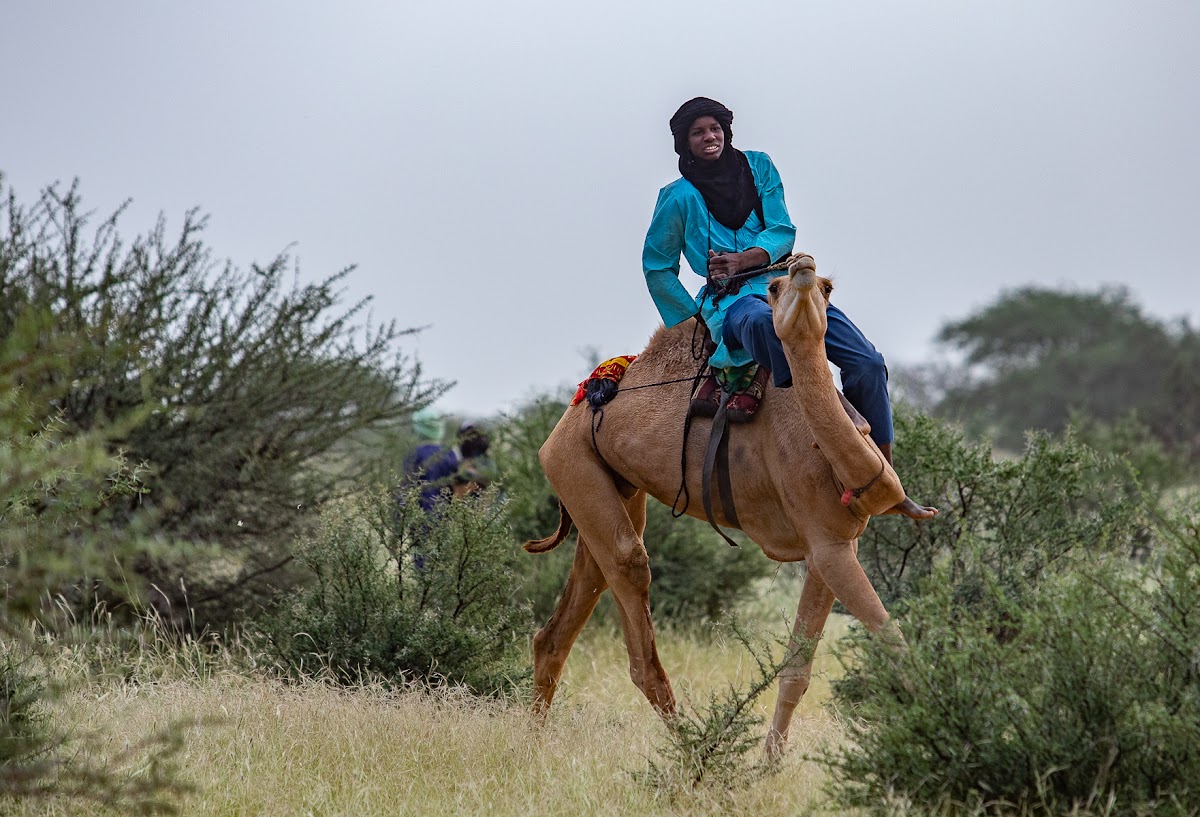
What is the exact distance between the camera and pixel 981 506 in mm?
7969

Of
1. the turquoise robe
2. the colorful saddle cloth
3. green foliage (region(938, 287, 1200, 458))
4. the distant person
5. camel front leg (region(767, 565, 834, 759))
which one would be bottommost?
camel front leg (region(767, 565, 834, 759))

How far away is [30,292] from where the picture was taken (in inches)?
366

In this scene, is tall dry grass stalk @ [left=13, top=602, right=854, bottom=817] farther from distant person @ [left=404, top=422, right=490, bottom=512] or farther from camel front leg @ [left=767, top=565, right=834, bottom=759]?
distant person @ [left=404, top=422, right=490, bottom=512]

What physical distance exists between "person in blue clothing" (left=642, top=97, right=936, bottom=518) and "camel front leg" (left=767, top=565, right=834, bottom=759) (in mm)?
798

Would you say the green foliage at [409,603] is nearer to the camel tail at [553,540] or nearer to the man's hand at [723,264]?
the camel tail at [553,540]

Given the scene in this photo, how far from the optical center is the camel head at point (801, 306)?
470cm

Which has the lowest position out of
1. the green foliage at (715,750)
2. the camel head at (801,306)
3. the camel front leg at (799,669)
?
the green foliage at (715,750)

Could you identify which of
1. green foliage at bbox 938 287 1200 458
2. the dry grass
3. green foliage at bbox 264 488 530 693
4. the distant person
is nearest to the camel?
the dry grass

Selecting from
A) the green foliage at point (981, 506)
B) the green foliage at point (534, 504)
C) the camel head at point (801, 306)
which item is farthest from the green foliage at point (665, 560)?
the camel head at point (801, 306)

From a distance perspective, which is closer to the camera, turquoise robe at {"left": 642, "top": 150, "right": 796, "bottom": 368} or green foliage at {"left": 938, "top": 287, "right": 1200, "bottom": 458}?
turquoise robe at {"left": 642, "top": 150, "right": 796, "bottom": 368}

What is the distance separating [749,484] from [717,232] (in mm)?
1176

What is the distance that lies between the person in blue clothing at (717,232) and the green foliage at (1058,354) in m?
34.9

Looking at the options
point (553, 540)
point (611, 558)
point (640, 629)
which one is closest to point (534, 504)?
point (553, 540)

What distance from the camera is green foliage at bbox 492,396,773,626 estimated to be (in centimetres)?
1108
